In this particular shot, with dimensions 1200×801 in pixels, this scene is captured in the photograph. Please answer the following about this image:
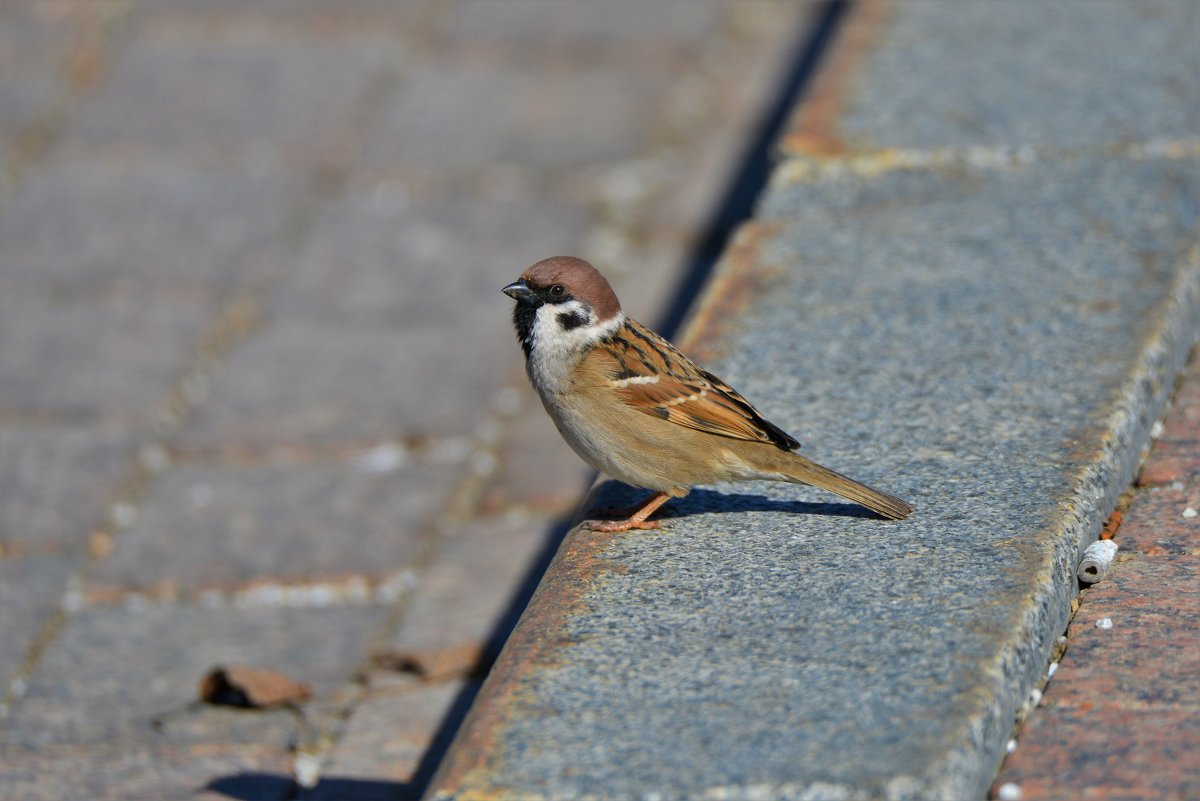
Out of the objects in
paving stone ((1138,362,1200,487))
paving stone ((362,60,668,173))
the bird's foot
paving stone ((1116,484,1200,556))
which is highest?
paving stone ((1138,362,1200,487))

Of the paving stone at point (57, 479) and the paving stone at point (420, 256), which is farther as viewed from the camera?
the paving stone at point (420, 256)

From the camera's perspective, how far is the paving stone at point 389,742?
3.62 meters

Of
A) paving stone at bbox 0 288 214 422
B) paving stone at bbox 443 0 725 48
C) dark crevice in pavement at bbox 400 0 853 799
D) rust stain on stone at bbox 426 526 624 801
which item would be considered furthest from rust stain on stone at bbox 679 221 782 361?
paving stone at bbox 443 0 725 48

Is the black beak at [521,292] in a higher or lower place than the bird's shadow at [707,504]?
higher

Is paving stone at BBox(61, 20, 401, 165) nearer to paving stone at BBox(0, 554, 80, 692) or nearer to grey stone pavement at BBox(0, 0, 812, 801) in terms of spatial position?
grey stone pavement at BBox(0, 0, 812, 801)

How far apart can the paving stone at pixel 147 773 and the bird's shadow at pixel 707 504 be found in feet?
3.11

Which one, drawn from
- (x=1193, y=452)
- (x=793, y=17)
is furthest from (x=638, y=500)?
(x=793, y=17)

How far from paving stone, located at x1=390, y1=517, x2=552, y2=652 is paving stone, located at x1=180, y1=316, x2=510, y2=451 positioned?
0.59m

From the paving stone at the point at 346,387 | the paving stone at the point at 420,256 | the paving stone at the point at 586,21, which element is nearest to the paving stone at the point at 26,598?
the paving stone at the point at 346,387

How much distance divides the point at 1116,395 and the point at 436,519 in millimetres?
2139

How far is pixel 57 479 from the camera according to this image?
5027 mm

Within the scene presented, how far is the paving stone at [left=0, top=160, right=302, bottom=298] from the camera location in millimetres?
6180

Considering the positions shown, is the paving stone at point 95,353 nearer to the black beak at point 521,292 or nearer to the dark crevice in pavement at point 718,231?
the dark crevice in pavement at point 718,231

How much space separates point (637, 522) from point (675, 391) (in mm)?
304
